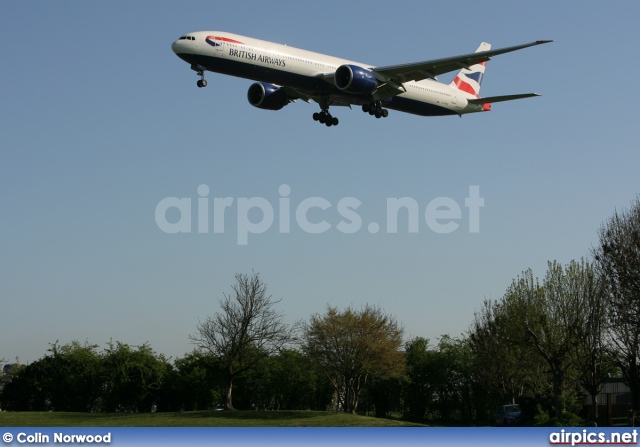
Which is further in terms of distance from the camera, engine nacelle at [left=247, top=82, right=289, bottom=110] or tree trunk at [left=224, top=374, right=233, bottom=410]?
tree trunk at [left=224, top=374, right=233, bottom=410]

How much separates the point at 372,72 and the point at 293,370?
3338 cm

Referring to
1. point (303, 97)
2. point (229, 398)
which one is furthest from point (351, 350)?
point (303, 97)

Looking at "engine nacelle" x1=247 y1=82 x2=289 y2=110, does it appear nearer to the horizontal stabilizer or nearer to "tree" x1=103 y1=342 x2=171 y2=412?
the horizontal stabilizer

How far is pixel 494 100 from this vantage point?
52000mm

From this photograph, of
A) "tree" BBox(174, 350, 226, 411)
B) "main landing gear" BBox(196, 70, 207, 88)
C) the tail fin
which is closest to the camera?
"main landing gear" BBox(196, 70, 207, 88)

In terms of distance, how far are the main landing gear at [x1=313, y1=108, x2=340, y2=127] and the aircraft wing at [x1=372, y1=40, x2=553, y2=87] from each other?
482 cm

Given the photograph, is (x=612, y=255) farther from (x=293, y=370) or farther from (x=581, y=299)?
(x=293, y=370)

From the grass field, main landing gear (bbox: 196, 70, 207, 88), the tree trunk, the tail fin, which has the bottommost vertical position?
the grass field

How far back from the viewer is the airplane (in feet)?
136

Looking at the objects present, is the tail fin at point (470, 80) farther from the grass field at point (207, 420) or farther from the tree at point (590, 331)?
the grass field at point (207, 420)

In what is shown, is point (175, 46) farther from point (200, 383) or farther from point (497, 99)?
point (200, 383)

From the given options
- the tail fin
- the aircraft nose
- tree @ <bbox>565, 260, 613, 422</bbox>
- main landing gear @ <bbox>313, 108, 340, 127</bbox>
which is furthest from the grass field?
the tail fin

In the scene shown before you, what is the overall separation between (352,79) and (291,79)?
342 cm

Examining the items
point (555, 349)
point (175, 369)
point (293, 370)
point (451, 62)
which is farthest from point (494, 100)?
point (175, 369)
